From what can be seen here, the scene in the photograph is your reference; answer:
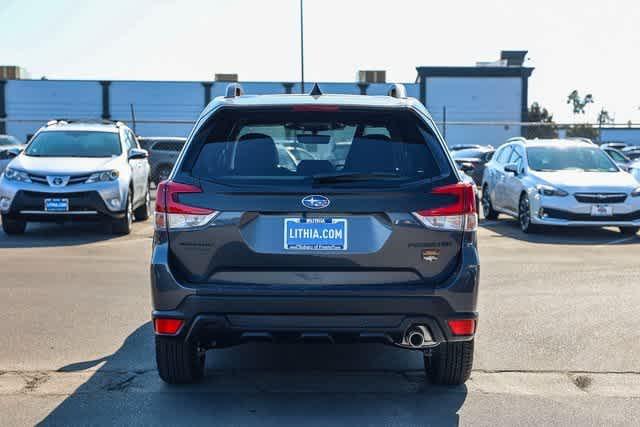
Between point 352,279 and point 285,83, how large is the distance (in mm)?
42605

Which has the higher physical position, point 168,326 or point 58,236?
point 168,326

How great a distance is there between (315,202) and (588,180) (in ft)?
33.9

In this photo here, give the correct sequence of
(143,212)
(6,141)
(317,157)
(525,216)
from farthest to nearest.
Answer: (6,141) → (143,212) → (525,216) → (317,157)

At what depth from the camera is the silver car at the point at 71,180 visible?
1300cm

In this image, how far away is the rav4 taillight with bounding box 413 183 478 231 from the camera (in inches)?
190

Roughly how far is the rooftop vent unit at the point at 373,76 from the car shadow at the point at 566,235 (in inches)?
1267

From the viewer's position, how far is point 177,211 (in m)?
4.86

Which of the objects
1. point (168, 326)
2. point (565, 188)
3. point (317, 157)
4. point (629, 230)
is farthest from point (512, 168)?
point (168, 326)

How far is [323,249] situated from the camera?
188 inches

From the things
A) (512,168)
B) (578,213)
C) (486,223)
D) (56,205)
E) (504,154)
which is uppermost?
(504,154)

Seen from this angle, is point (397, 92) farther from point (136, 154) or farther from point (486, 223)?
point (486, 223)

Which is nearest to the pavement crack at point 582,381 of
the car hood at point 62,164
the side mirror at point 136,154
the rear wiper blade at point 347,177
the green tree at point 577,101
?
the rear wiper blade at point 347,177

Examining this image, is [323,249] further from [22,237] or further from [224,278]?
[22,237]

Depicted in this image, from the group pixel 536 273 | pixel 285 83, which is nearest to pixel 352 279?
pixel 536 273
